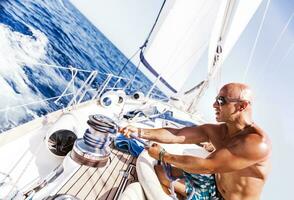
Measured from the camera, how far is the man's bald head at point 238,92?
222 cm

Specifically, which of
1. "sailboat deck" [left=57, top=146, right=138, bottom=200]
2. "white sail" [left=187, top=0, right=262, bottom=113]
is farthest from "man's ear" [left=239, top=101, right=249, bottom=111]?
"white sail" [left=187, top=0, right=262, bottom=113]

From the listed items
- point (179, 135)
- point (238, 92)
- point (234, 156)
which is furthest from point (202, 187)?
point (238, 92)

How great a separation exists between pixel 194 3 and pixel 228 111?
16.6 feet

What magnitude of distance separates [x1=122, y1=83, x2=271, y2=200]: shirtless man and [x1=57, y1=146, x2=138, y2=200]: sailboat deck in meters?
0.41

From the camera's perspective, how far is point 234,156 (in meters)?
2.04

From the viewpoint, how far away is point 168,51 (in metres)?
6.64

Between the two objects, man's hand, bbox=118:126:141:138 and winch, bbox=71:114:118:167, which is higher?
man's hand, bbox=118:126:141:138

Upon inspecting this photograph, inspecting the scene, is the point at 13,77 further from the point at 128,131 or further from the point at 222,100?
the point at 222,100

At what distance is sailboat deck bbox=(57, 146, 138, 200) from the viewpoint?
2.25m

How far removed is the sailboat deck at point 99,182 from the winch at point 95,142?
401 mm

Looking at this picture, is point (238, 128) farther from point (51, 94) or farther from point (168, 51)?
point (51, 94)

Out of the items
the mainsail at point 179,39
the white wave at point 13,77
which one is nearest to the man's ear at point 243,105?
the mainsail at point 179,39

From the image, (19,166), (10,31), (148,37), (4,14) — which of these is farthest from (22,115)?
→ (4,14)

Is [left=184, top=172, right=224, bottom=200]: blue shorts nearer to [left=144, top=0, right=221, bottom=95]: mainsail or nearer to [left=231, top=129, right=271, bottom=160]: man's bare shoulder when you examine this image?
[left=231, top=129, right=271, bottom=160]: man's bare shoulder
